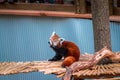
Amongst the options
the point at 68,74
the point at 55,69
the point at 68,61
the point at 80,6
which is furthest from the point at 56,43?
the point at 80,6

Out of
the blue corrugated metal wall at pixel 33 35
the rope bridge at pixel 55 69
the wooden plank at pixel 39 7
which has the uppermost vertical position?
the wooden plank at pixel 39 7

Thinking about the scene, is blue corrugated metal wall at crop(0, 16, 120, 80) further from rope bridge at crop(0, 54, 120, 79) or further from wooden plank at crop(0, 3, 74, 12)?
rope bridge at crop(0, 54, 120, 79)

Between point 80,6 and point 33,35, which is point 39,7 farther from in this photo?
point 80,6

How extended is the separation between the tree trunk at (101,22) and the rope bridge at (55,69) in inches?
11.1

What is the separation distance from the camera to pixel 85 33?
15.9 feet

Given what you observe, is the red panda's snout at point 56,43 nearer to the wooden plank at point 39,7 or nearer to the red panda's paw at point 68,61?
the red panda's paw at point 68,61

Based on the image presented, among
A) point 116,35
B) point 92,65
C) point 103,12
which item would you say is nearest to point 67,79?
point 92,65

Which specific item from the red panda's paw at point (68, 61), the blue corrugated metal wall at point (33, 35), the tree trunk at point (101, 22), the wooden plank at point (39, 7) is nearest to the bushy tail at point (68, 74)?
the red panda's paw at point (68, 61)

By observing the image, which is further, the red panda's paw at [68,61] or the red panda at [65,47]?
the red panda at [65,47]

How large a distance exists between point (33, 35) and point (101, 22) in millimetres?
2184

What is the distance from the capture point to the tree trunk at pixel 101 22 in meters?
3.13

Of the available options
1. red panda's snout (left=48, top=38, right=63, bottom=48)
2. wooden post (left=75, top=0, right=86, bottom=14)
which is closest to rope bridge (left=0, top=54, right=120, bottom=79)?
red panda's snout (left=48, top=38, right=63, bottom=48)

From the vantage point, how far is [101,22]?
10.3 feet

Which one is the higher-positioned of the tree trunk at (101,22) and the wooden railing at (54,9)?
the tree trunk at (101,22)
